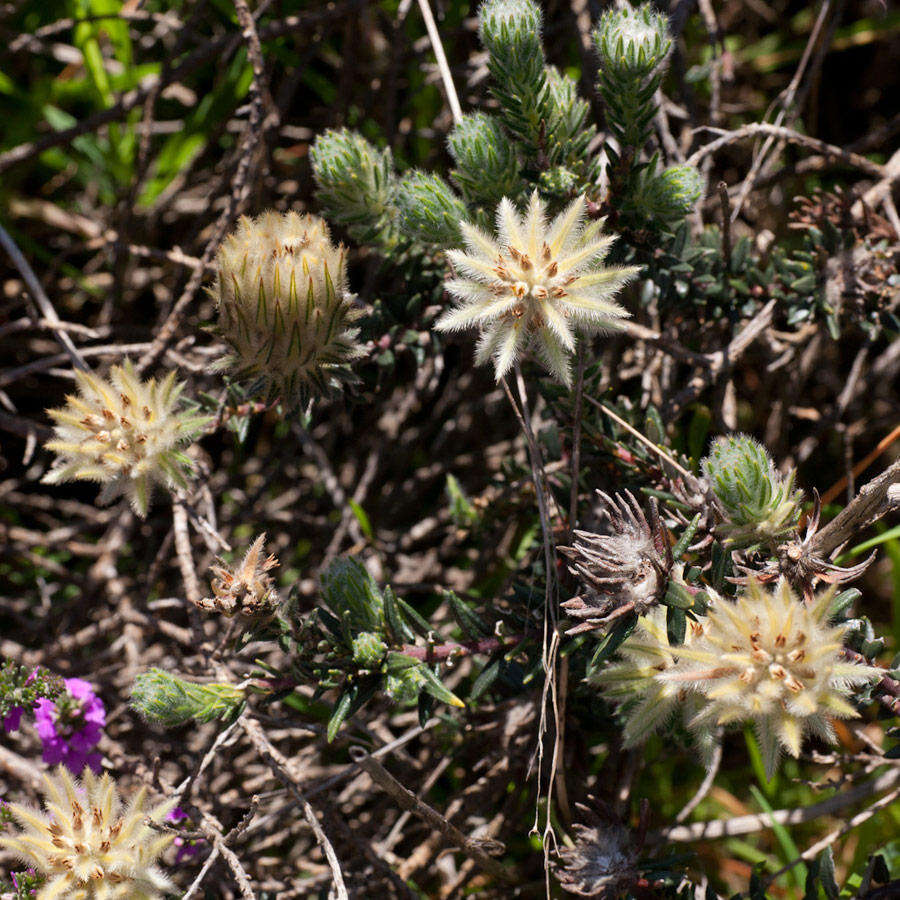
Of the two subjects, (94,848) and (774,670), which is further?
(94,848)

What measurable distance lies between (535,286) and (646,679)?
86 cm

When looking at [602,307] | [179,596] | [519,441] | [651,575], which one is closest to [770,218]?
[519,441]

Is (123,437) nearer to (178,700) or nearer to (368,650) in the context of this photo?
(178,700)

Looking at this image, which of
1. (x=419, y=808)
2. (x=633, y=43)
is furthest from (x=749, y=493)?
(x=419, y=808)

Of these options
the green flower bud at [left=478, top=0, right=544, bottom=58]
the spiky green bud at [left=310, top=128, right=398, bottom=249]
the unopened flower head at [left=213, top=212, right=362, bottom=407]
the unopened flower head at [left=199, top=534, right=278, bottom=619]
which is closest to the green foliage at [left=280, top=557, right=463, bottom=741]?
the unopened flower head at [left=199, top=534, right=278, bottom=619]

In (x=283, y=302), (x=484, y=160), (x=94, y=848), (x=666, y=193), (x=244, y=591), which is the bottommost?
(x=94, y=848)

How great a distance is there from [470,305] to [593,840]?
4.31 ft

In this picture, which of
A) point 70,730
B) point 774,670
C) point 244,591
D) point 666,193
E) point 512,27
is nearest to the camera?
point 774,670

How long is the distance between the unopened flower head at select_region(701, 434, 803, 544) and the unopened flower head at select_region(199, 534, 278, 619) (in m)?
0.98

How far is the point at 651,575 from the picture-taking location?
5.48 ft

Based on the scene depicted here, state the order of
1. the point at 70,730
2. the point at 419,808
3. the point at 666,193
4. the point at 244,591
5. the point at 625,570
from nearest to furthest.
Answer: the point at 625,570, the point at 244,591, the point at 666,193, the point at 419,808, the point at 70,730

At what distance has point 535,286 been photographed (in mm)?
1718

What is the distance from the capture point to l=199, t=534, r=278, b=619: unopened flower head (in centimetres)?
178

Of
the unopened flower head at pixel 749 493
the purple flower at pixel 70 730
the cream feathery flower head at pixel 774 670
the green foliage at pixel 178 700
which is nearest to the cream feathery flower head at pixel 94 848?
the green foliage at pixel 178 700
